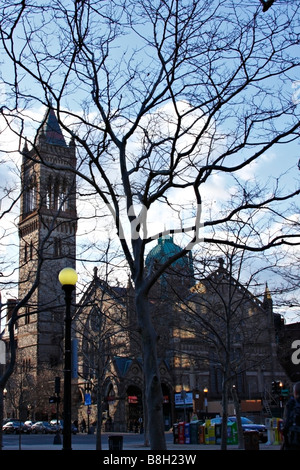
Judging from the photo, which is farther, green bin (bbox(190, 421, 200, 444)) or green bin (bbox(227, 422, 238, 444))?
green bin (bbox(190, 421, 200, 444))

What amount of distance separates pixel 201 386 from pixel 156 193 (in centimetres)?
5300

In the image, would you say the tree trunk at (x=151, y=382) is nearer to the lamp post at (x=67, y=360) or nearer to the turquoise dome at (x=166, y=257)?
the lamp post at (x=67, y=360)

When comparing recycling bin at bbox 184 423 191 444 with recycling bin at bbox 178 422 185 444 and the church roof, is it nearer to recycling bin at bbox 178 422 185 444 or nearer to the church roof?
recycling bin at bbox 178 422 185 444

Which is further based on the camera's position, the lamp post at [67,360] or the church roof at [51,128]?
the church roof at [51,128]

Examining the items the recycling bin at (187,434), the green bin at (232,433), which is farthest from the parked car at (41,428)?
the green bin at (232,433)

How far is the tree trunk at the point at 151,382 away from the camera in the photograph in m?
11.8

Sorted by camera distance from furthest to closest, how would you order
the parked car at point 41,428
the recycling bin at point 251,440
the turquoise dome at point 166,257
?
the parked car at point 41,428
the recycling bin at point 251,440
the turquoise dome at point 166,257

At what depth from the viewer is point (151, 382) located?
1218 cm

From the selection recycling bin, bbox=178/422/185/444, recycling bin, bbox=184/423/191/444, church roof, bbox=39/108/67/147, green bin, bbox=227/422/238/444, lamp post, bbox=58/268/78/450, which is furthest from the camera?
recycling bin, bbox=178/422/185/444

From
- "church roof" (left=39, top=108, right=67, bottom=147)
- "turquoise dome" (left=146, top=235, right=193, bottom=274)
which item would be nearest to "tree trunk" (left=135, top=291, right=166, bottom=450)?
"turquoise dome" (left=146, top=235, right=193, bottom=274)

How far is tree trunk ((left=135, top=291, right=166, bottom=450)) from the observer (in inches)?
466

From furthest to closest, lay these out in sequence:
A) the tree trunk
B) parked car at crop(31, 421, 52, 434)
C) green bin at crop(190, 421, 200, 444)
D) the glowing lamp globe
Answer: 1. parked car at crop(31, 421, 52, 434)
2. green bin at crop(190, 421, 200, 444)
3. the glowing lamp globe
4. the tree trunk

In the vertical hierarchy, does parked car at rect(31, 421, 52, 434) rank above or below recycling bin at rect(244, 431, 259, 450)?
below

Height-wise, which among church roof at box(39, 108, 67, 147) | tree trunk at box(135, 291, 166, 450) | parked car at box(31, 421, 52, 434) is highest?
church roof at box(39, 108, 67, 147)
